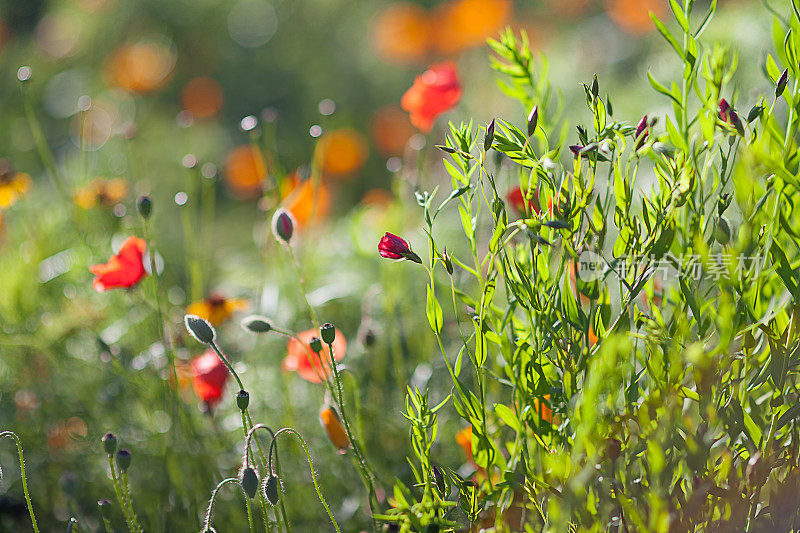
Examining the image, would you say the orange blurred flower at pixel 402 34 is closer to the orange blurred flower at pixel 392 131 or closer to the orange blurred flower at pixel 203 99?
the orange blurred flower at pixel 392 131

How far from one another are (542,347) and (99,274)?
476mm

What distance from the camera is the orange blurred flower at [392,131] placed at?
2.35m

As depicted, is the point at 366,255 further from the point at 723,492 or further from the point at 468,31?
the point at 468,31

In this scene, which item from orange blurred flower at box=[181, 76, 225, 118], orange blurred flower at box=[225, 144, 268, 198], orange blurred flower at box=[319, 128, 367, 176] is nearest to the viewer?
orange blurred flower at box=[225, 144, 268, 198]

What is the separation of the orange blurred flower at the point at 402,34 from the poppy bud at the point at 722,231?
2.21 metres

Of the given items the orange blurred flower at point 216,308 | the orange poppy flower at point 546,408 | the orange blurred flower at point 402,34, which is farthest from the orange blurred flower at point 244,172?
the orange poppy flower at point 546,408

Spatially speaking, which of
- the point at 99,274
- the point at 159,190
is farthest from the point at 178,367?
the point at 159,190

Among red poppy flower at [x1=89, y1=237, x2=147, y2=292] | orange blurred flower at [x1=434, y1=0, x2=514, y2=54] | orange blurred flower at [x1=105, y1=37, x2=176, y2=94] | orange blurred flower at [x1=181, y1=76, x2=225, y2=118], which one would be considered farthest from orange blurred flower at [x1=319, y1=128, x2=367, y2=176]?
red poppy flower at [x1=89, y1=237, x2=147, y2=292]

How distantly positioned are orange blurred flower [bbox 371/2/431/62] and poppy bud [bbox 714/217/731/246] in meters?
2.21

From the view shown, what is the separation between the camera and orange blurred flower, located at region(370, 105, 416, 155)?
2.35 m

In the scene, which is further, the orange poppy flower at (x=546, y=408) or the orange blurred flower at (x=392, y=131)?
the orange blurred flower at (x=392, y=131)

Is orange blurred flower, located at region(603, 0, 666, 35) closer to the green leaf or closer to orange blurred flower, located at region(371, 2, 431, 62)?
orange blurred flower, located at region(371, 2, 431, 62)

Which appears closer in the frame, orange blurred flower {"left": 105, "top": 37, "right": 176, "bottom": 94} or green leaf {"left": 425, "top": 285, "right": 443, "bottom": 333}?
green leaf {"left": 425, "top": 285, "right": 443, "bottom": 333}

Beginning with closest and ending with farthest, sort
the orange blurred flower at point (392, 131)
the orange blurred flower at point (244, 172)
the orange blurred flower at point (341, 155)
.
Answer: the orange blurred flower at point (244, 172), the orange blurred flower at point (341, 155), the orange blurred flower at point (392, 131)
